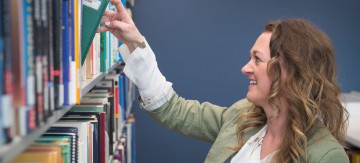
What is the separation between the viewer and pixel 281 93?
1.59 meters

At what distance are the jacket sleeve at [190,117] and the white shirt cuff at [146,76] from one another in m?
0.04

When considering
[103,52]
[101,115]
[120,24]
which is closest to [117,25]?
[120,24]

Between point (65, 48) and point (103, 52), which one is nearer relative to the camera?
point (65, 48)

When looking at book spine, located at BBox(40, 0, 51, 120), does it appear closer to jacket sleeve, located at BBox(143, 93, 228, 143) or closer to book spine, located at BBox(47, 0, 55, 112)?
book spine, located at BBox(47, 0, 55, 112)

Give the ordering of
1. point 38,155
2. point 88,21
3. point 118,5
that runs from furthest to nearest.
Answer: point 118,5 < point 88,21 < point 38,155

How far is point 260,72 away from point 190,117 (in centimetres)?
39

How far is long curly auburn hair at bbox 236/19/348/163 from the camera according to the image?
1.52 meters

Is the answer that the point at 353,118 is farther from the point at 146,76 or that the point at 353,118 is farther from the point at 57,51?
the point at 57,51

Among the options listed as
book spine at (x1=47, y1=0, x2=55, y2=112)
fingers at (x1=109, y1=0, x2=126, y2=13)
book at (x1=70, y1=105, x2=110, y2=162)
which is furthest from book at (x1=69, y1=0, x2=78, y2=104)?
book at (x1=70, y1=105, x2=110, y2=162)

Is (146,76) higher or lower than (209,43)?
lower

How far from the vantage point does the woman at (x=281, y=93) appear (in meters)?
1.52

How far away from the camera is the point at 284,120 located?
64.7 inches

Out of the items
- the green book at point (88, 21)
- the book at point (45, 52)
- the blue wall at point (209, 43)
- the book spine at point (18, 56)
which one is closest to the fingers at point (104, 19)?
the green book at point (88, 21)

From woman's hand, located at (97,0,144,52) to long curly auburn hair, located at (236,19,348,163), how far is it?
0.48 metres
